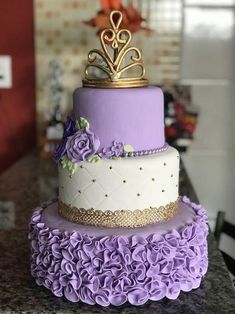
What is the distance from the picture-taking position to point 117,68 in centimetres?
111

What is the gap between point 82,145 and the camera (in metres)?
1.09

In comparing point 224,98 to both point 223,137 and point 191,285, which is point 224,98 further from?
point 191,285

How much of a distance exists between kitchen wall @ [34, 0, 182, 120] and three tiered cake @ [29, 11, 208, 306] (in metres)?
1.46

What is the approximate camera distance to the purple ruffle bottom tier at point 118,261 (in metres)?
1.03

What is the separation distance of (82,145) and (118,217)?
0.15m

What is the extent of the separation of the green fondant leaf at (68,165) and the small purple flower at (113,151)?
0.06 metres

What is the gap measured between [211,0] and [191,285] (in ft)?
5.83

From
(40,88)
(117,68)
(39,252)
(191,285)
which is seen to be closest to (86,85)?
(117,68)

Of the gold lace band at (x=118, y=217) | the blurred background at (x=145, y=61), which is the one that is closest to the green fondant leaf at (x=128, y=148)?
the gold lace band at (x=118, y=217)

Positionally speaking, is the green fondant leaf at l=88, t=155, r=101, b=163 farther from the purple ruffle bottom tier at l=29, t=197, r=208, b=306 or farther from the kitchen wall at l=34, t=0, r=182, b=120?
the kitchen wall at l=34, t=0, r=182, b=120

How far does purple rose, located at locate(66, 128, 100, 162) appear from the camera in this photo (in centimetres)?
108

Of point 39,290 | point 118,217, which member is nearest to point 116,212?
point 118,217

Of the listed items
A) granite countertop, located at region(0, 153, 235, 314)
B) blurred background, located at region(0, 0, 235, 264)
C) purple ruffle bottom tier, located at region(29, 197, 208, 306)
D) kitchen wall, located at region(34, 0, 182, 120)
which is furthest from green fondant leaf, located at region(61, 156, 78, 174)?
kitchen wall, located at region(34, 0, 182, 120)

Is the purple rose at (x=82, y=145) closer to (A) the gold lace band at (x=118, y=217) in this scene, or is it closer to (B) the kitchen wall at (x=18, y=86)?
(A) the gold lace band at (x=118, y=217)
